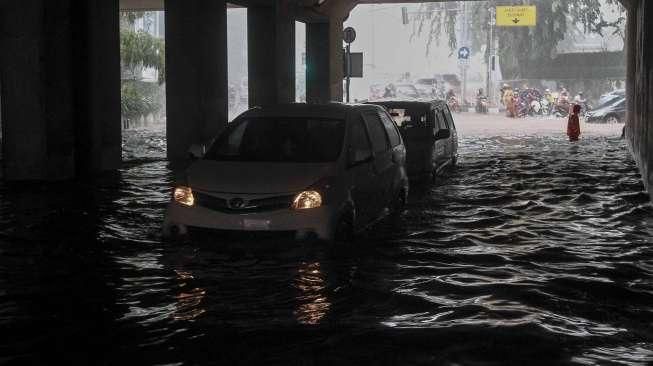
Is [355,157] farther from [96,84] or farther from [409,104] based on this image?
[96,84]

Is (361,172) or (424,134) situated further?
(424,134)

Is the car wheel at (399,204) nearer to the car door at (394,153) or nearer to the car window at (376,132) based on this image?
the car door at (394,153)

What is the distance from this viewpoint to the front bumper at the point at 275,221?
833 cm

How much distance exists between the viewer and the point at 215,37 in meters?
20.7

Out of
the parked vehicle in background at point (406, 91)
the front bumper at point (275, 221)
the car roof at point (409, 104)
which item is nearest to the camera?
the front bumper at point (275, 221)

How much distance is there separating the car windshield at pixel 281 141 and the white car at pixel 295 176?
0.4 inches

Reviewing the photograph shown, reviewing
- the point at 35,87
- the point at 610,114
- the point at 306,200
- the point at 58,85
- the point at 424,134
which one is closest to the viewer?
the point at 306,200

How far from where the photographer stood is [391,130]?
11.3 m

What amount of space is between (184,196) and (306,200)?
1191 mm

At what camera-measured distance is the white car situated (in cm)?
839

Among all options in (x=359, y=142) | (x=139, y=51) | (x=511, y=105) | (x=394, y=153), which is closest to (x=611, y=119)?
(x=511, y=105)

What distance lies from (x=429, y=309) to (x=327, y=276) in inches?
53.9

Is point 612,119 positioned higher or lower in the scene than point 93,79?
lower

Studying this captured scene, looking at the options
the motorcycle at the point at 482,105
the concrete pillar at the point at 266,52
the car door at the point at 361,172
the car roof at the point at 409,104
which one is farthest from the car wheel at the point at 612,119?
the car door at the point at 361,172
